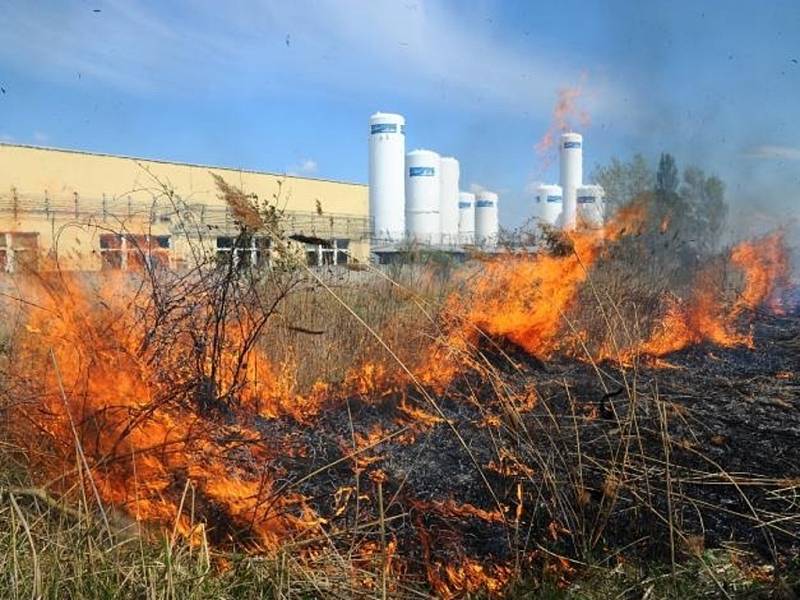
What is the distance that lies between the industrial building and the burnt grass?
1.58 metres

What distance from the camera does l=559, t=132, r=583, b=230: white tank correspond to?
11.5m

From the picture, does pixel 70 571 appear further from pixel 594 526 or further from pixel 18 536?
pixel 594 526

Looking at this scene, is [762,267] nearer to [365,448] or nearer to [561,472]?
[561,472]

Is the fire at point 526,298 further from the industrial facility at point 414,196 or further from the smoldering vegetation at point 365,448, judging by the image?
the industrial facility at point 414,196

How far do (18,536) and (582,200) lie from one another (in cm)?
1415

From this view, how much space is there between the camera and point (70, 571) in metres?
2.50

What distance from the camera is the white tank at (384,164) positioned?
3200 centimetres

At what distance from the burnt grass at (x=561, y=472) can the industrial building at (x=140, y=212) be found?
62.0 inches

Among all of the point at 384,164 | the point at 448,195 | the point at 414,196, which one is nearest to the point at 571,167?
the point at 384,164

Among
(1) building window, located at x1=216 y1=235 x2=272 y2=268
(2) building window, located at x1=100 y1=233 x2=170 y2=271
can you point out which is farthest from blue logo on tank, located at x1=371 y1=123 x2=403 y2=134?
(1) building window, located at x1=216 y1=235 x2=272 y2=268

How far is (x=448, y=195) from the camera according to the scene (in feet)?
149

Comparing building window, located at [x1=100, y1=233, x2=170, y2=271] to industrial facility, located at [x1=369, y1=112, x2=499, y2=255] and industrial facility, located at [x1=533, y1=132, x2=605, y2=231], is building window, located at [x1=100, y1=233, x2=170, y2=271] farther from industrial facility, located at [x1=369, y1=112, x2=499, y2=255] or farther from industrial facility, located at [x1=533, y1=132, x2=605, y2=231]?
industrial facility, located at [x1=369, y1=112, x2=499, y2=255]

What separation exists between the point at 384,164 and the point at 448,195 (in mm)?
13863

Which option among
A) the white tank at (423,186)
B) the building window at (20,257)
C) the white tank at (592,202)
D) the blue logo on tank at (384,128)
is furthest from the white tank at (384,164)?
the building window at (20,257)
